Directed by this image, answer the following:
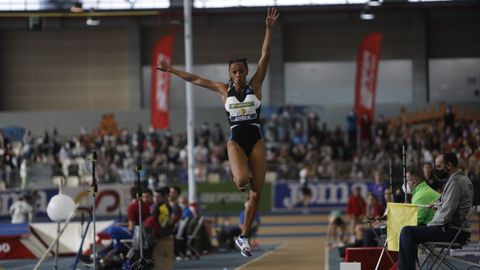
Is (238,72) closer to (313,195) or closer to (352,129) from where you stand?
(313,195)

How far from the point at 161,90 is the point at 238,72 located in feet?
77.9

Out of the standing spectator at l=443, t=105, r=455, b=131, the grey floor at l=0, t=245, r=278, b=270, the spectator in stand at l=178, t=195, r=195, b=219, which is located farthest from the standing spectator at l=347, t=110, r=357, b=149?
the grey floor at l=0, t=245, r=278, b=270

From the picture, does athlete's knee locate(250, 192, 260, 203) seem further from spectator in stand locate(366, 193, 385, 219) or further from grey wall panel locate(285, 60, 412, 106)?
grey wall panel locate(285, 60, 412, 106)

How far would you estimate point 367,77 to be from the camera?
34875 millimetres

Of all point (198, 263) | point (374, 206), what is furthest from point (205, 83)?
point (374, 206)

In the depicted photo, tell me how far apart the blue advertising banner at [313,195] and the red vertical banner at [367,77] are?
3106 mm

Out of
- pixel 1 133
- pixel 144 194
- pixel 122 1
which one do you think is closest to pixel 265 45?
pixel 144 194

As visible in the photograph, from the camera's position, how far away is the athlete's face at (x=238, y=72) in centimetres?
1021

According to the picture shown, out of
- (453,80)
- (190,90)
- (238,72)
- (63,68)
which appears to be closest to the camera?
(238,72)

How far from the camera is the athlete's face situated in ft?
33.5

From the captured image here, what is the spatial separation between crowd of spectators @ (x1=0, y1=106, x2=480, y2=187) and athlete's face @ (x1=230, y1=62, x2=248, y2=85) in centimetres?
1993

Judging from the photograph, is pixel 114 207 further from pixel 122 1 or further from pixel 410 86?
pixel 410 86

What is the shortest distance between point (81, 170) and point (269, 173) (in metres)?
6.35

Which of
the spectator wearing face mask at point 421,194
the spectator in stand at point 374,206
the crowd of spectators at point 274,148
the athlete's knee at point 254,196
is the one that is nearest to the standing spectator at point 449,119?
the crowd of spectators at point 274,148
